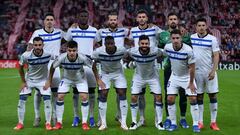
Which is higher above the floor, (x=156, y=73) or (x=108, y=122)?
(x=156, y=73)

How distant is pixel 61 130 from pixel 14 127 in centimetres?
125

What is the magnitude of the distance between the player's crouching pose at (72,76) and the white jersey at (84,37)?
1.59 feet

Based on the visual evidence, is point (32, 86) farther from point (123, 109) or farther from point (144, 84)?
point (144, 84)

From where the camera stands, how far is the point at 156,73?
11070 mm

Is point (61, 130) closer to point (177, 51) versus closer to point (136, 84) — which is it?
point (136, 84)

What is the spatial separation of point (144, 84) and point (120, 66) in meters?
0.70

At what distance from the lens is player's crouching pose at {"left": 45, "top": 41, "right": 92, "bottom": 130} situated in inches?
420

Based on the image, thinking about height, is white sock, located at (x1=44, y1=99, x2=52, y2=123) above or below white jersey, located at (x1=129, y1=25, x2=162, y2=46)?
below

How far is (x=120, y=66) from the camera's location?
36.8 feet

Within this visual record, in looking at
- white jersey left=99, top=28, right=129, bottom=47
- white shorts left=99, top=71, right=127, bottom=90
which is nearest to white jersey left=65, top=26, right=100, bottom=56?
white jersey left=99, top=28, right=129, bottom=47

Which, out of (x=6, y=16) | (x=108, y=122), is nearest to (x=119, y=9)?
(x=6, y=16)

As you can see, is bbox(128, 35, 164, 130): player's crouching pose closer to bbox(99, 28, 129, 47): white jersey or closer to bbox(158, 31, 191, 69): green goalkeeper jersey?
bbox(158, 31, 191, 69): green goalkeeper jersey

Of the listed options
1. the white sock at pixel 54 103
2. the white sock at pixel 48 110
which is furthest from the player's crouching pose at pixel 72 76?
the white sock at pixel 54 103

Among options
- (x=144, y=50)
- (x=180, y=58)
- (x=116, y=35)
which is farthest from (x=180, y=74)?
(x=116, y=35)
